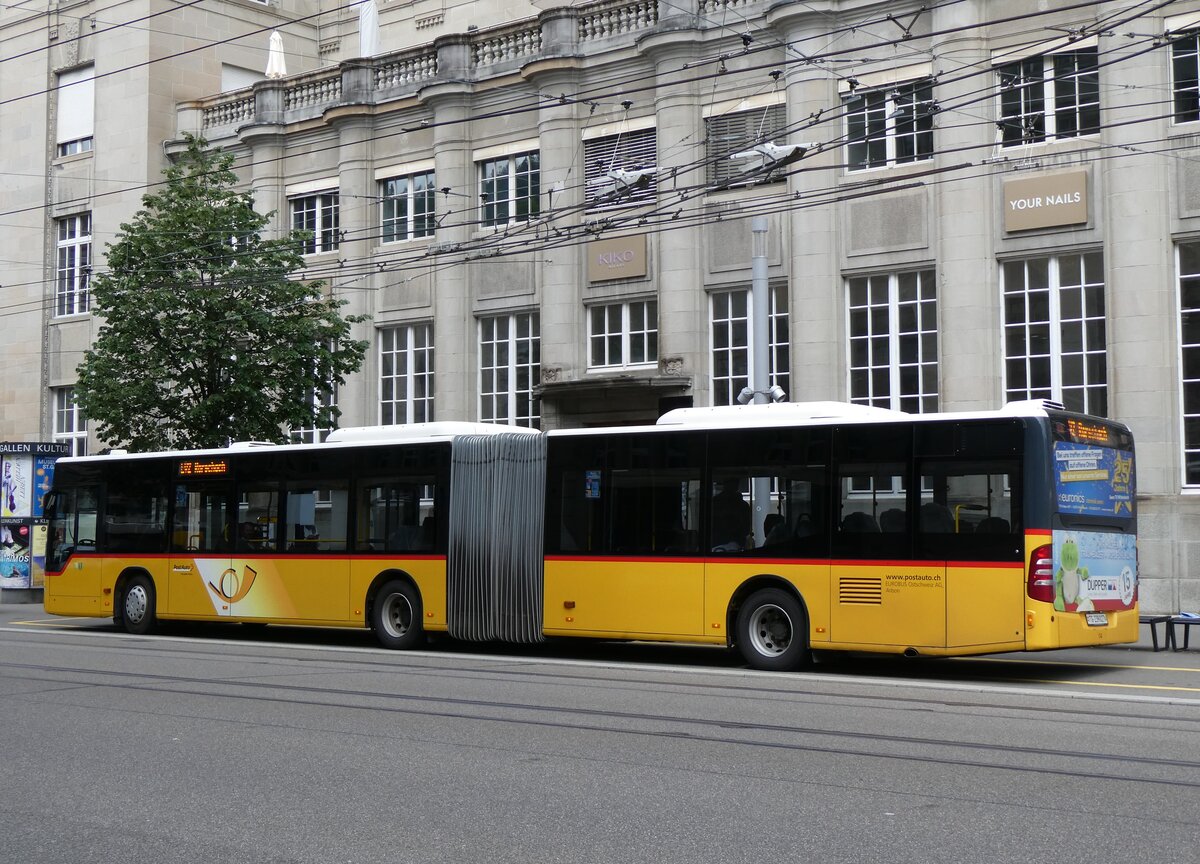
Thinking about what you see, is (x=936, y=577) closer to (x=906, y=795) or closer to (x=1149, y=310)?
(x=906, y=795)

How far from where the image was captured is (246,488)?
67.3ft

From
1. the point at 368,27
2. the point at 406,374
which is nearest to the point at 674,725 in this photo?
the point at 406,374

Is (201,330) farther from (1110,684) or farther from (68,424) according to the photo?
(1110,684)

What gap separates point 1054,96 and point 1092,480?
10.5 m

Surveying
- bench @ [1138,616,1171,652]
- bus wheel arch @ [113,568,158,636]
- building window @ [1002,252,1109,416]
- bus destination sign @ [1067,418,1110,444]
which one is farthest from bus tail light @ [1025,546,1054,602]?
bus wheel arch @ [113,568,158,636]

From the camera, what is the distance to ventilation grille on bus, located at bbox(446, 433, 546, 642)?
57.5 ft

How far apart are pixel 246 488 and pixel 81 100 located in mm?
22472

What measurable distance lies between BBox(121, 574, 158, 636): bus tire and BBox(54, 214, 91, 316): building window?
18.1 m

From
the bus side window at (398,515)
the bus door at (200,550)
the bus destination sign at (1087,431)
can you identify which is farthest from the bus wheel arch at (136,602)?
the bus destination sign at (1087,431)

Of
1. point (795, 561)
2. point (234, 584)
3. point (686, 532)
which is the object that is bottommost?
point (234, 584)

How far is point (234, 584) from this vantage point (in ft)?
67.4

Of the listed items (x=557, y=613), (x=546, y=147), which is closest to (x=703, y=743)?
(x=557, y=613)

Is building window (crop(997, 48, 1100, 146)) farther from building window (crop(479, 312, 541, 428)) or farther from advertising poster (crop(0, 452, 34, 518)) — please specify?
advertising poster (crop(0, 452, 34, 518))

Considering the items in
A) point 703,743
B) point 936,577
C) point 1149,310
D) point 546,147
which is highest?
point 546,147
